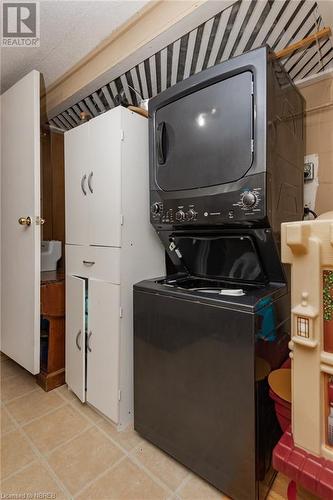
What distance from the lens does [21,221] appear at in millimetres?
1984

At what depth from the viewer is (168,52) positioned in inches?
66.2

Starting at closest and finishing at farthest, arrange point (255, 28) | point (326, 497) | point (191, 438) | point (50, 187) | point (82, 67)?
point (326, 497) → point (191, 438) → point (255, 28) → point (82, 67) → point (50, 187)

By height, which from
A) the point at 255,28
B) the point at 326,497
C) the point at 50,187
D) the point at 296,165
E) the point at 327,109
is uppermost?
the point at 255,28

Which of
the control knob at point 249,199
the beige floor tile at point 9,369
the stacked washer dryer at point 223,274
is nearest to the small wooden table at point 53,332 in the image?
the beige floor tile at point 9,369

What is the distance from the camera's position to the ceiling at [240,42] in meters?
1.35

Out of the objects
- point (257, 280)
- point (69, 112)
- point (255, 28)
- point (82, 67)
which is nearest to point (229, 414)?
point (257, 280)

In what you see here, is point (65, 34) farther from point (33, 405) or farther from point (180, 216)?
point (33, 405)

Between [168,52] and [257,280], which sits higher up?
[168,52]

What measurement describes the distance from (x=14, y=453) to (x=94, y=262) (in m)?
1.18

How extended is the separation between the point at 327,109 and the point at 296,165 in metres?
0.56

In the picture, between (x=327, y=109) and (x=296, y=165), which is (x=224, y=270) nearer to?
(x=296, y=165)

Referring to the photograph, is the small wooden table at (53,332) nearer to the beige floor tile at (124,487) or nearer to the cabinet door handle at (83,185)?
the cabinet door handle at (83,185)

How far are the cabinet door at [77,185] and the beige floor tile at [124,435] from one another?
122cm

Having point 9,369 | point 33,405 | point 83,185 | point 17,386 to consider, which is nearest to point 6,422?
point 33,405
